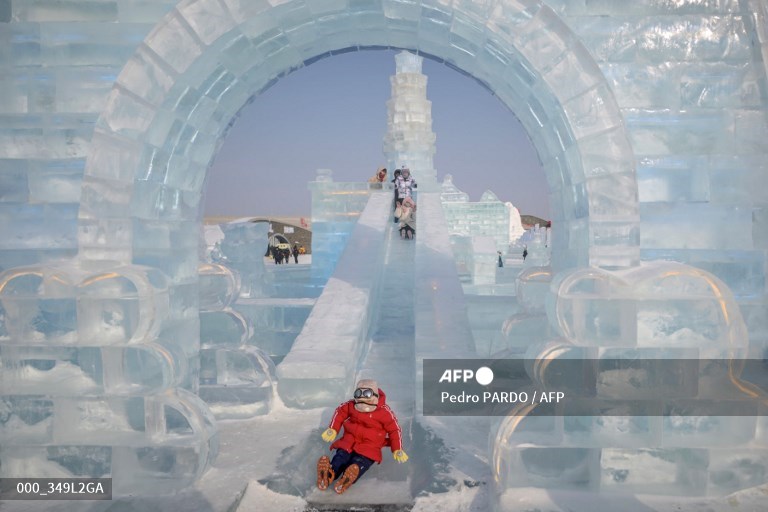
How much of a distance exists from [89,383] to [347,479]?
1.87 metres

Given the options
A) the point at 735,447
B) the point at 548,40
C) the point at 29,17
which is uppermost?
the point at 29,17

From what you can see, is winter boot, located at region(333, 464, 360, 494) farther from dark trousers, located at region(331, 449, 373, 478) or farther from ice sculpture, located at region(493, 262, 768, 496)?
ice sculpture, located at region(493, 262, 768, 496)

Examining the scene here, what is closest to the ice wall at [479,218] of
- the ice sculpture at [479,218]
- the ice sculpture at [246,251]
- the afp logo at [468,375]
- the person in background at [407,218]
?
the ice sculpture at [479,218]

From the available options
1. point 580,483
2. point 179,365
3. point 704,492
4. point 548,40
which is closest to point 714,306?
point 704,492

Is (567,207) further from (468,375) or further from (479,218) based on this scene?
(479,218)

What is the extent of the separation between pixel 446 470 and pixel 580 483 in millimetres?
922

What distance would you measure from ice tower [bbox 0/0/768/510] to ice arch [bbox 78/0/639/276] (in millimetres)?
16

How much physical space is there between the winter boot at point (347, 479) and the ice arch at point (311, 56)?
2.13m

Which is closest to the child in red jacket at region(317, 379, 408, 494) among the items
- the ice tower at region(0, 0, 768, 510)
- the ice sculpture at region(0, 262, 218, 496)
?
the ice tower at region(0, 0, 768, 510)

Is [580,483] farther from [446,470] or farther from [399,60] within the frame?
[399,60]

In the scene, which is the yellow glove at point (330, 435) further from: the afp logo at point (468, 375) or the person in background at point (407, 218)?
the person in background at point (407, 218)

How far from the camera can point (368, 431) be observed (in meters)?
3.87

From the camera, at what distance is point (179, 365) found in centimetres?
388

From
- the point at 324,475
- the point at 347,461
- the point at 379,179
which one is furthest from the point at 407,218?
the point at 324,475
